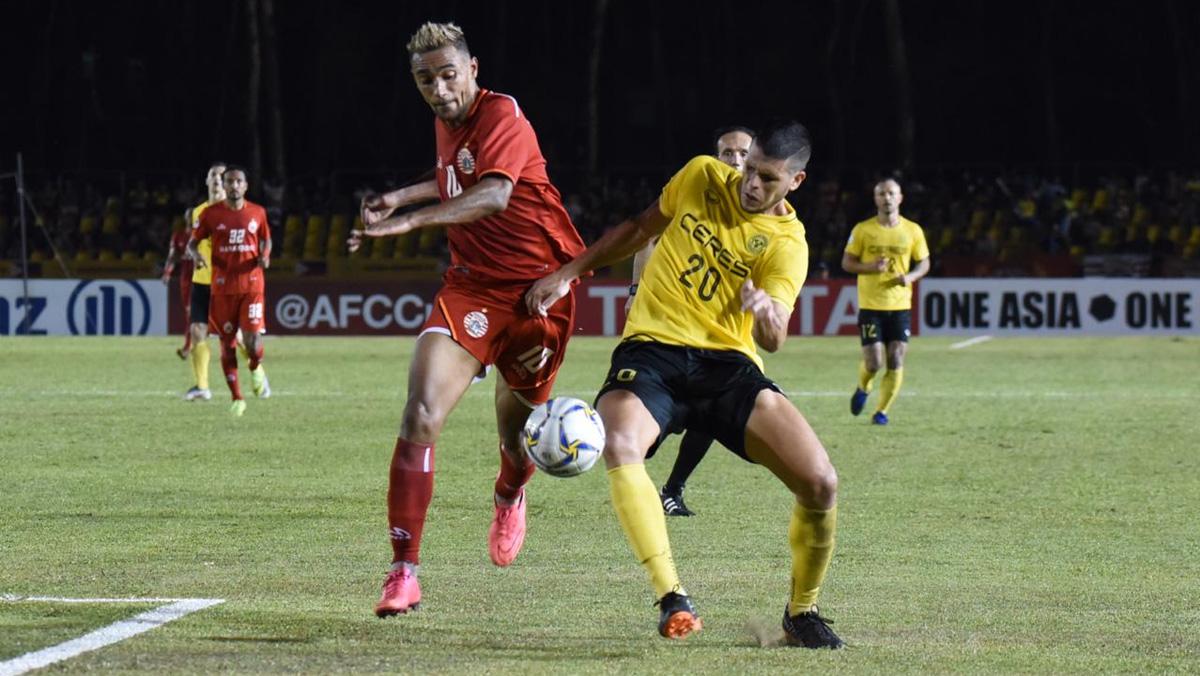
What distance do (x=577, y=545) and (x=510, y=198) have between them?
229 cm

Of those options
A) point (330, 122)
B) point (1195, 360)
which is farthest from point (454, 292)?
point (330, 122)

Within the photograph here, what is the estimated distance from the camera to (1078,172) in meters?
39.2

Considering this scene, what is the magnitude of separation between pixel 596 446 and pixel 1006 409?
12.6 metres

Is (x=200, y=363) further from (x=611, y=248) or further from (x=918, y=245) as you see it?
(x=611, y=248)

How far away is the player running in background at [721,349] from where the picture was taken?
6.34 meters

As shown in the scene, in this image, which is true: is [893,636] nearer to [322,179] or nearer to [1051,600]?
[1051,600]

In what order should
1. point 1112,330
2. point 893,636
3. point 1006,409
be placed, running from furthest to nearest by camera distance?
point 1112,330, point 1006,409, point 893,636

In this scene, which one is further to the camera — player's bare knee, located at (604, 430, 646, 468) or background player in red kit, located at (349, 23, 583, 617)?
background player in red kit, located at (349, 23, 583, 617)

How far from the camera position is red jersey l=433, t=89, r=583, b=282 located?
733 cm

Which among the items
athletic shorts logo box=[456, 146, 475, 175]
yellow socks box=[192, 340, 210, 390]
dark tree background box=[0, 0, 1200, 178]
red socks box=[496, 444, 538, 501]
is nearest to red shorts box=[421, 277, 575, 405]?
red socks box=[496, 444, 538, 501]

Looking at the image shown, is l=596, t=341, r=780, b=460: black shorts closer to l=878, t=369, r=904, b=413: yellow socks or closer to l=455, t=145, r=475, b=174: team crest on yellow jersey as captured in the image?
l=455, t=145, r=475, b=174: team crest on yellow jersey

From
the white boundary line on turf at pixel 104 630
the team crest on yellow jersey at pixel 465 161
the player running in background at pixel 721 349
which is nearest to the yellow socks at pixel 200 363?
the white boundary line on turf at pixel 104 630

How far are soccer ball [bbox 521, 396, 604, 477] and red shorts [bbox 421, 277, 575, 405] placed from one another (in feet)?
3.07

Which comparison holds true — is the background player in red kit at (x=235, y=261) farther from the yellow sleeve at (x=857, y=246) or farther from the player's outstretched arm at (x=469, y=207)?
the player's outstretched arm at (x=469, y=207)
